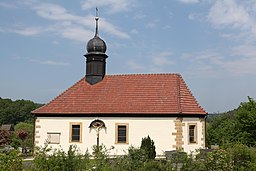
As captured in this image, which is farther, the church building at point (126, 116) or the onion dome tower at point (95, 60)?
the onion dome tower at point (95, 60)

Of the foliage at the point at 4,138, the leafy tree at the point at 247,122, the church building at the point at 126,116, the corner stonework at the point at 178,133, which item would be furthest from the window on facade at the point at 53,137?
the leafy tree at the point at 247,122

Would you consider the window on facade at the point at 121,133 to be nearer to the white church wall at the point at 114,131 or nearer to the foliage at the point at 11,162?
the white church wall at the point at 114,131

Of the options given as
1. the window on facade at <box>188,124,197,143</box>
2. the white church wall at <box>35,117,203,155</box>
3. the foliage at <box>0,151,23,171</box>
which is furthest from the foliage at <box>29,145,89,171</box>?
the window on facade at <box>188,124,197,143</box>

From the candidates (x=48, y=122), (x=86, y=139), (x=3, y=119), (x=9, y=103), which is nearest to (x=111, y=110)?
(x=86, y=139)

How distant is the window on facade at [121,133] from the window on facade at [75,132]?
9.01 feet

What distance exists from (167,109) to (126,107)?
2897 mm

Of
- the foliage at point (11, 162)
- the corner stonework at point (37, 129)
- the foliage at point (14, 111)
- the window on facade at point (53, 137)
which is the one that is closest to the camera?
the foliage at point (11, 162)

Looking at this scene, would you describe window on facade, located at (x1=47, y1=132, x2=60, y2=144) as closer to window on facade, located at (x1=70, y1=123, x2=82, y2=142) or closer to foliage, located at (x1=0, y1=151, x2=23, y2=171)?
window on facade, located at (x1=70, y1=123, x2=82, y2=142)

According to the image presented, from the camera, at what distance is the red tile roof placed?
23781 millimetres

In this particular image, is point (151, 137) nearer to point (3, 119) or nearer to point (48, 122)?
point (48, 122)

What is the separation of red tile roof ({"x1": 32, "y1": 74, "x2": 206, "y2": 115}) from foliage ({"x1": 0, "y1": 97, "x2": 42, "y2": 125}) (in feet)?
290

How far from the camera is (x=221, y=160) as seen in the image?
411 inches

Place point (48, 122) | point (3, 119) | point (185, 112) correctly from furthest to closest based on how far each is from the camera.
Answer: point (3, 119)
point (48, 122)
point (185, 112)

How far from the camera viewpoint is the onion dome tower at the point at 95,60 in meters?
26.8
